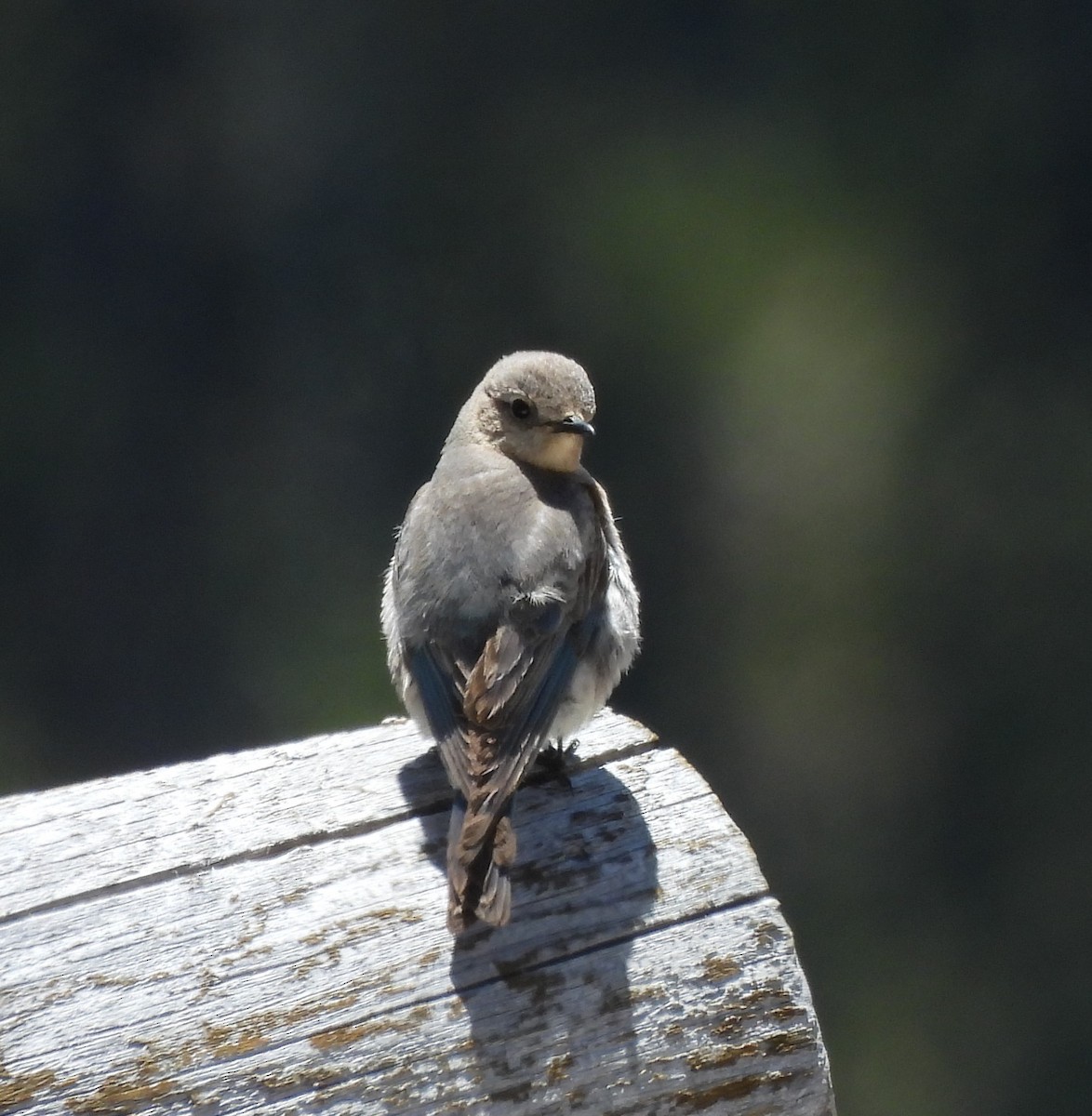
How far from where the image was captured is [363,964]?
87.4 inches

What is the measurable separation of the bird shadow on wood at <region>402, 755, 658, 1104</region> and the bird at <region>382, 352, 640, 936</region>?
0.06 metres

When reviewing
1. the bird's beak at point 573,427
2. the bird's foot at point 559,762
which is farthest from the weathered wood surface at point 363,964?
→ the bird's beak at point 573,427

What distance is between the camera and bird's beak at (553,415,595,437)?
3.53m

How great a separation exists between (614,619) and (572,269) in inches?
181

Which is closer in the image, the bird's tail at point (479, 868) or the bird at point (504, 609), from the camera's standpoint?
the bird's tail at point (479, 868)

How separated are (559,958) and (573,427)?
152 cm

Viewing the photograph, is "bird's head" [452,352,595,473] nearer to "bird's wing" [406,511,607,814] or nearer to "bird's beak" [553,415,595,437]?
"bird's beak" [553,415,595,437]

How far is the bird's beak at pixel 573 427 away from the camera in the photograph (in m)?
3.53

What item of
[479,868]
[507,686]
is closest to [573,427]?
[507,686]

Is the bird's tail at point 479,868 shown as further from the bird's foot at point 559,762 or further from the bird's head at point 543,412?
the bird's head at point 543,412

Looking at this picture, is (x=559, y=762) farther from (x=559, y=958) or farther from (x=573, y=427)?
(x=573, y=427)

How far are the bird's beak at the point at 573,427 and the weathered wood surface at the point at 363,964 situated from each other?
117 cm

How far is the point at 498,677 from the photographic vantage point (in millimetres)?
2836

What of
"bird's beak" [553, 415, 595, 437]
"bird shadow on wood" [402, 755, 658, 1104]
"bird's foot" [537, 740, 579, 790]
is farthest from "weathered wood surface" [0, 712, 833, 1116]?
"bird's beak" [553, 415, 595, 437]
